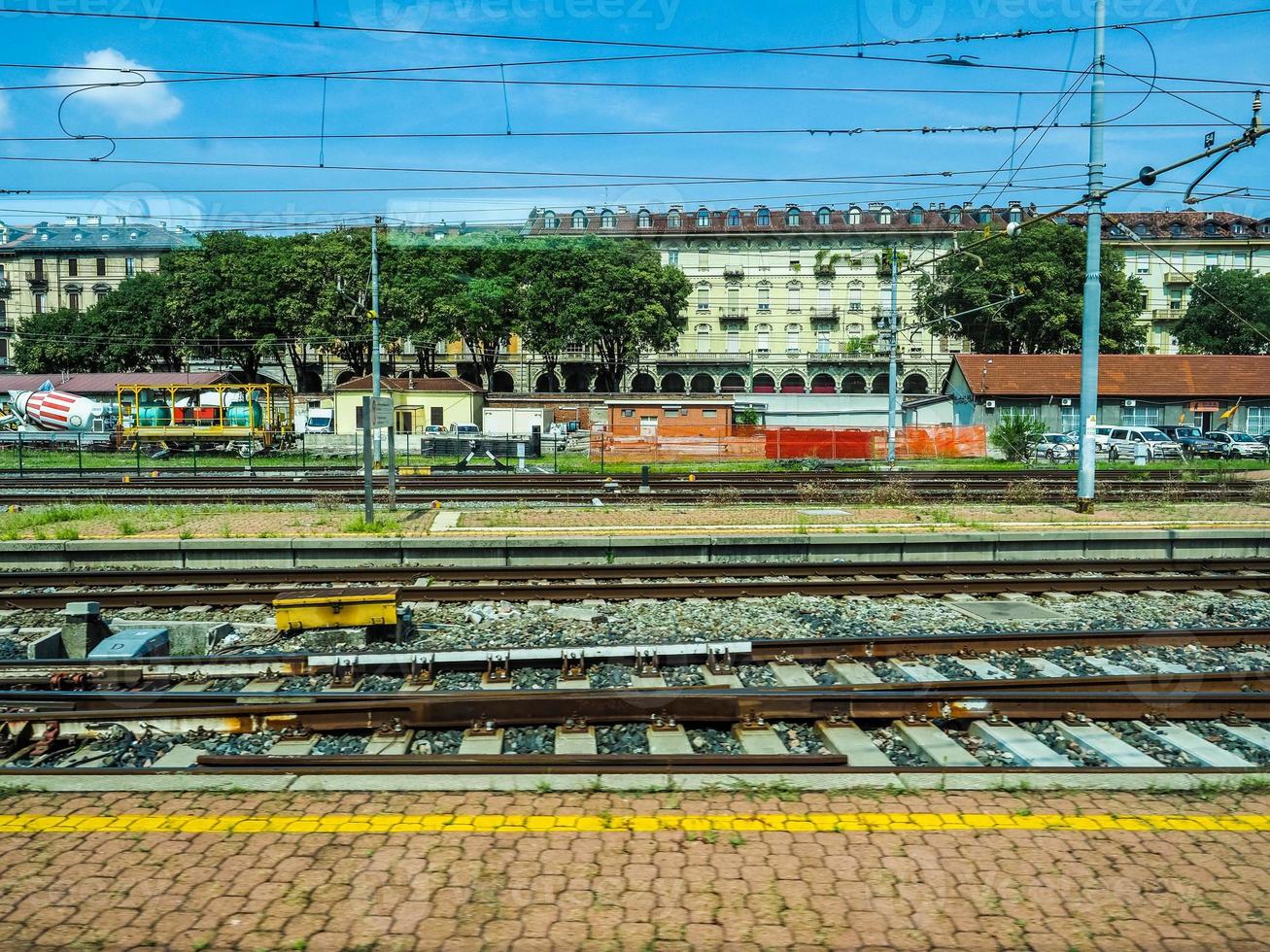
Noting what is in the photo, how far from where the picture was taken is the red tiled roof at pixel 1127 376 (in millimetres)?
47969

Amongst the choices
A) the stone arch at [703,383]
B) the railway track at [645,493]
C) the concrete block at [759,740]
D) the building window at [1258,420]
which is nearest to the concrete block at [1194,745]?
the concrete block at [759,740]

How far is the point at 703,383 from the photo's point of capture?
3120 inches

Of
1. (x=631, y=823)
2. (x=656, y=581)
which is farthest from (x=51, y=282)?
(x=631, y=823)

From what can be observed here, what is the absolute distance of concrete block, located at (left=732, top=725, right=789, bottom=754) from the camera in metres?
6.27

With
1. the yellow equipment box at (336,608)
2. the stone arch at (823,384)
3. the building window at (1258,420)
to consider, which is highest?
the stone arch at (823,384)

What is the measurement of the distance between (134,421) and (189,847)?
4518 cm

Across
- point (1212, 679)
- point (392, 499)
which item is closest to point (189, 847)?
point (1212, 679)

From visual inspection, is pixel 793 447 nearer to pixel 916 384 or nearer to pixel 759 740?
pixel 759 740

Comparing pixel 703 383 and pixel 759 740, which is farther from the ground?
pixel 703 383

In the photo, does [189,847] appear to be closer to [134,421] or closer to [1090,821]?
[1090,821]

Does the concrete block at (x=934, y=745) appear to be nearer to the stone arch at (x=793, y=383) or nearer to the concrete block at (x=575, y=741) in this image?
the concrete block at (x=575, y=741)

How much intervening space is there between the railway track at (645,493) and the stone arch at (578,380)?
49.7m

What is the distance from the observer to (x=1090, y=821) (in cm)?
504

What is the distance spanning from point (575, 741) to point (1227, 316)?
74.5m
